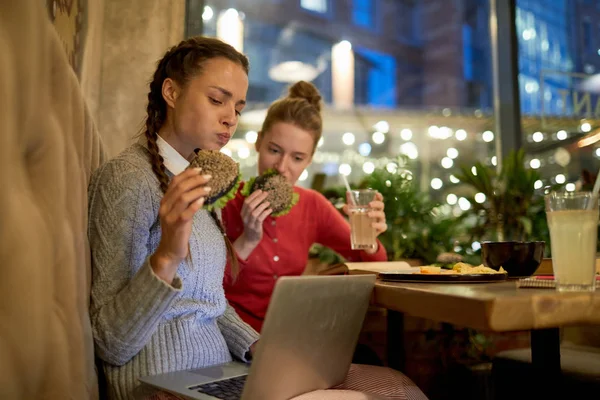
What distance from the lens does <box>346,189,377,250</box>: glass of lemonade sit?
1907 millimetres

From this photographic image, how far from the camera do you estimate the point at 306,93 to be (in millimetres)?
2535

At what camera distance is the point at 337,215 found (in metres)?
2.52

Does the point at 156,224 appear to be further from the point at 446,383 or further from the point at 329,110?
the point at 329,110

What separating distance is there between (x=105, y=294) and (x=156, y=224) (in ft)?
0.68

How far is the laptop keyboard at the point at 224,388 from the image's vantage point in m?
1.03

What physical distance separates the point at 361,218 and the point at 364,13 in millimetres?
3468

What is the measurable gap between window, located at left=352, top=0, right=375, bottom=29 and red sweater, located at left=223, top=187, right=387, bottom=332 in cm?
281

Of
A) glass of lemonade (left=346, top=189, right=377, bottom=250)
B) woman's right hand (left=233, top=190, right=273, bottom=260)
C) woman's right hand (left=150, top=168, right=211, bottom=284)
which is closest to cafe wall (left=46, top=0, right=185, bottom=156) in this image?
woman's right hand (left=233, top=190, right=273, bottom=260)

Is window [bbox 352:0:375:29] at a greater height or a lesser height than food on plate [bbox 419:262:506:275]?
greater

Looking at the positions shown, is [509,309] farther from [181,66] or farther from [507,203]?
[507,203]

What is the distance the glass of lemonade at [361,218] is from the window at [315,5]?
2.98 meters

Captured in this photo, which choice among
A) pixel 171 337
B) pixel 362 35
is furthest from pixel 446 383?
pixel 362 35

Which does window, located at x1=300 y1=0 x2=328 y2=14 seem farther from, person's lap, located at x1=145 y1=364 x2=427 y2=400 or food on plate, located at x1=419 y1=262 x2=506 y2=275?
person's lap, located at x1=145 y1=364 x2=427 y2=400

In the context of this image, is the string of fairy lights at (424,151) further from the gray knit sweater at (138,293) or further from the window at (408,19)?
the gray knit sweater at (138,293)
